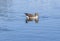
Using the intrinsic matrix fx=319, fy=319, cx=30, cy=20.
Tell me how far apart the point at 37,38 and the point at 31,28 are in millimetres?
1536

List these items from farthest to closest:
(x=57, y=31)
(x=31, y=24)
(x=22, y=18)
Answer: (x=22, y=18)
(x=31, y=24)
(x=57, y=31)

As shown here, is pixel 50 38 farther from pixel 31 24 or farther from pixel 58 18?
pixel 58 18

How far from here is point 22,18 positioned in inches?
583

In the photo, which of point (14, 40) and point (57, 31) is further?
point (57, 31)

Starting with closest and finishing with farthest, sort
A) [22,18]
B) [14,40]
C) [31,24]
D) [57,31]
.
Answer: [14,40] < [57,31] < [31,24] < [22,18]

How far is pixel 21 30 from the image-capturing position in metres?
12.1

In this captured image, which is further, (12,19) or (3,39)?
(12,19)

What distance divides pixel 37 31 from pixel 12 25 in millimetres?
1587

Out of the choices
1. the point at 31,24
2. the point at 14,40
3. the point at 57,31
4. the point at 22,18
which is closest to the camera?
the point at 14,40

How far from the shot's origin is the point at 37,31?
38.9 ft

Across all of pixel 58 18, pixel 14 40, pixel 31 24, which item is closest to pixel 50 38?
pixel 14 40

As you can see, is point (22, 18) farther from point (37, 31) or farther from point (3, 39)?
point (3, 39)

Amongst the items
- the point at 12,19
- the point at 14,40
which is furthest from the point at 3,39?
the point at 12,19

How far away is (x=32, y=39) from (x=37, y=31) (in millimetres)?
1180
